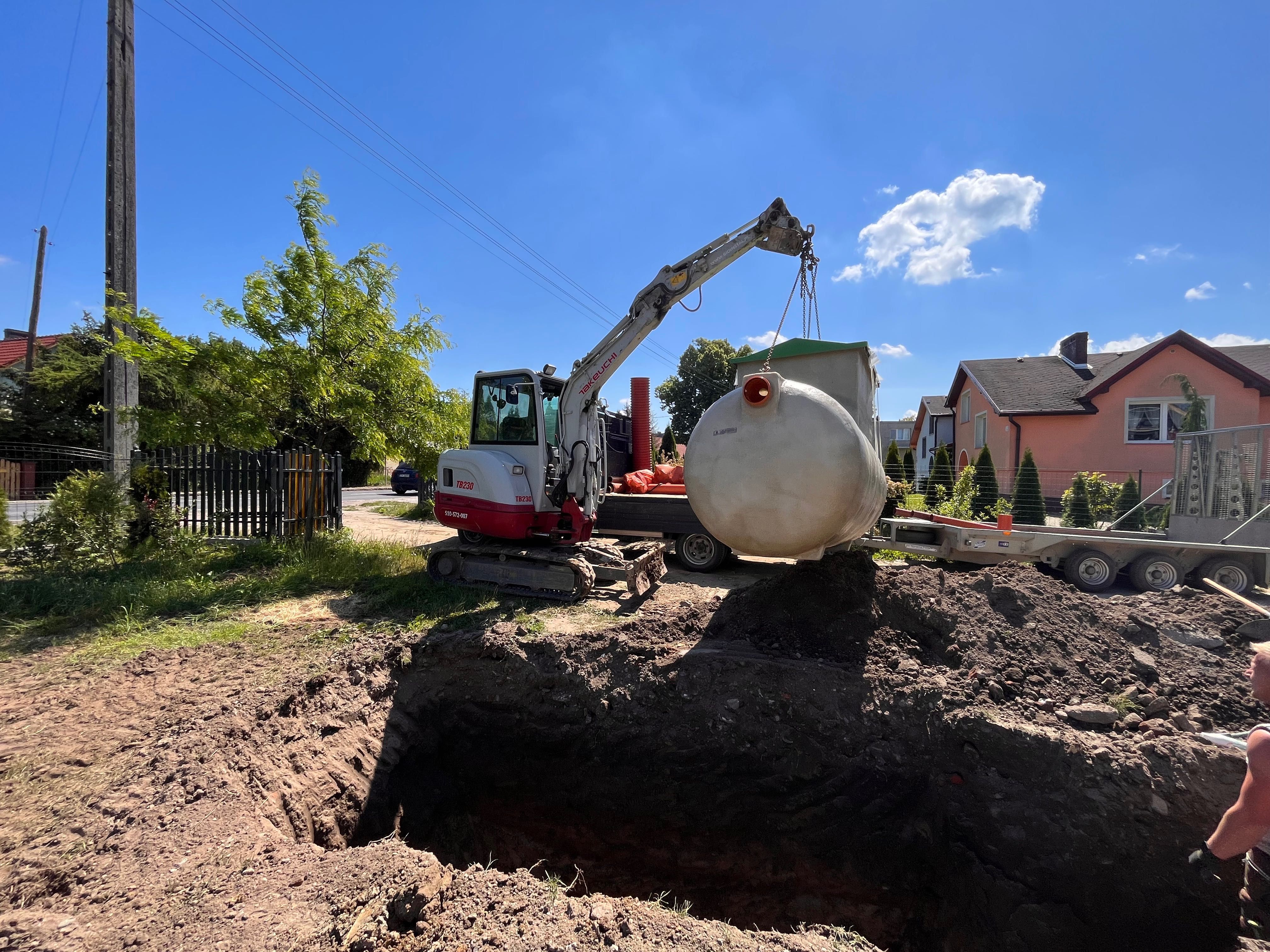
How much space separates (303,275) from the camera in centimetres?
889

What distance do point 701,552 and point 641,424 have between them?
11.9 feet

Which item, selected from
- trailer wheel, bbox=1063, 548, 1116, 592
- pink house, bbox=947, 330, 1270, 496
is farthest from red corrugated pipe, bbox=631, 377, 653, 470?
pink house, bbox=947, 330, 1270, 496

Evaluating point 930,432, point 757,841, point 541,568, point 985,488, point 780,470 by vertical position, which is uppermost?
point 930,432

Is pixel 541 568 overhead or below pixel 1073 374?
below

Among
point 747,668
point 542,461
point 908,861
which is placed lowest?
point 908,861

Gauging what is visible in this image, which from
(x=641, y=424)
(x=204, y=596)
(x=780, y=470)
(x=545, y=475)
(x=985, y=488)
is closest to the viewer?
(x=780, y=470)

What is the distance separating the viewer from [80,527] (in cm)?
823

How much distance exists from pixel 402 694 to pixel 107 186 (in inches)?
412

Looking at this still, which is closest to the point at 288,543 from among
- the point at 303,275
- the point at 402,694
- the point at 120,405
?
the point at 120,405

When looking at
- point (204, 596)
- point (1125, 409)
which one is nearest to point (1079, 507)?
point (1125, 409)

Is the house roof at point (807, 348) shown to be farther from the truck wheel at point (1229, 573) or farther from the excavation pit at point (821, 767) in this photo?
the truck wheel at point (1229, 573)

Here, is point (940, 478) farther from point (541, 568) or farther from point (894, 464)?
point (541, 568)

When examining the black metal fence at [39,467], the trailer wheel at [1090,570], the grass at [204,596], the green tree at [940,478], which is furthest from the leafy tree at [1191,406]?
the black metal fence at [39,467]

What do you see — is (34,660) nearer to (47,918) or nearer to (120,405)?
(47,918)
